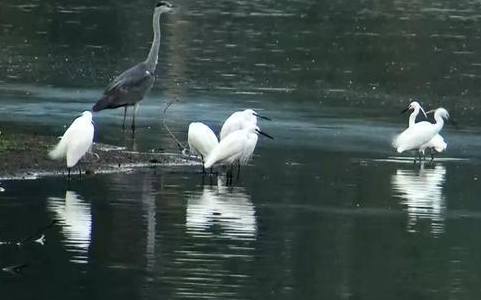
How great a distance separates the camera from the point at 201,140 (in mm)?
18500

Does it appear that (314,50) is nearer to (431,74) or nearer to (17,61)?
(431,74)

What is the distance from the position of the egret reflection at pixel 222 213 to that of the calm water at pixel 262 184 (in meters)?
0.03

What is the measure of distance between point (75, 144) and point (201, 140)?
6.54 feet

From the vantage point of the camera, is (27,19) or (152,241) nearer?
(152,241)

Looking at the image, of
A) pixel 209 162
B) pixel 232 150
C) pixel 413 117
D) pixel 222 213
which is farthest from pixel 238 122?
pixel 222 213

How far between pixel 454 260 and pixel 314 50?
2276 cm

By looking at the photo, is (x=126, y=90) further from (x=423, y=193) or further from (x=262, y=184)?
(x=423, y=193)

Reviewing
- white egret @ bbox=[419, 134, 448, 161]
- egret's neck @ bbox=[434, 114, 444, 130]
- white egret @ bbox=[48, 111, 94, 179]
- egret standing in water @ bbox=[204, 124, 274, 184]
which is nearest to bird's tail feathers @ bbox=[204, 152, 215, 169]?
egret standing in water @ bbox=[204, 124, 274, 184]

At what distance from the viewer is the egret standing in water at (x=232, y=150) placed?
17.7 meters

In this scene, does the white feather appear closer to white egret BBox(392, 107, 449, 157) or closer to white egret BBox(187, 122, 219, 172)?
white egret BBox(187, 122, 219, 172)

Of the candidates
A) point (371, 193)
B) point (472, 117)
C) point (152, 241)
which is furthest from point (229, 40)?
point (152, 241)

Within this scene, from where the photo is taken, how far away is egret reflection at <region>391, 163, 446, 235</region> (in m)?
15.8

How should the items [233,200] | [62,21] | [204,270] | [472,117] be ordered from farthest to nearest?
[62,21], [472,117], [233,200], [204,270]

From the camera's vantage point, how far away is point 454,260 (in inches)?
534
